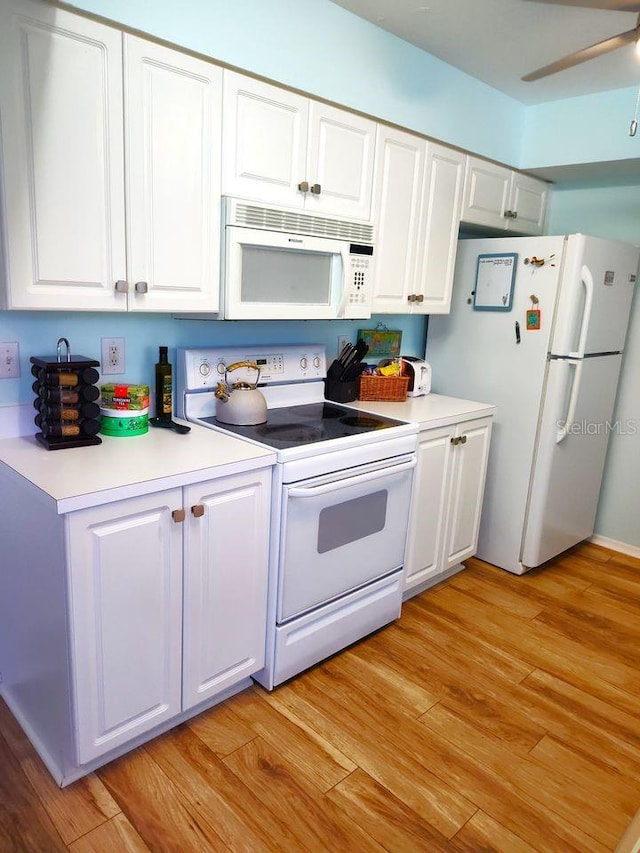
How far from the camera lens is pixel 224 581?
6.07ft

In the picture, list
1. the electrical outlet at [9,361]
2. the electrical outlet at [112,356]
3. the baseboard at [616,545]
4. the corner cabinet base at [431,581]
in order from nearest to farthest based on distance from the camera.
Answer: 1. the electrical outlet at [9,361]
2. the electrical outlet at [112,356]
3. the corner cabinet base at [431,581]
4. the baseboard at [616,545]

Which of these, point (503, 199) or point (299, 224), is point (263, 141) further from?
point (503, 199)

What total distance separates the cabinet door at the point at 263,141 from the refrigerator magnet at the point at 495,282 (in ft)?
4.10

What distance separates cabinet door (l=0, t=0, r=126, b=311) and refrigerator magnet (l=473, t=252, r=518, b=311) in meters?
1.95

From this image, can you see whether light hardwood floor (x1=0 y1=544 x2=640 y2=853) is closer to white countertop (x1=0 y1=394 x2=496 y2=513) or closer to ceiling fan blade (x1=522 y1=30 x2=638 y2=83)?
white countertop (x1=0 y1=394 x2=496 y2=513)

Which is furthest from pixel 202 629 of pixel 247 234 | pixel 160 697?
pixel 247 234

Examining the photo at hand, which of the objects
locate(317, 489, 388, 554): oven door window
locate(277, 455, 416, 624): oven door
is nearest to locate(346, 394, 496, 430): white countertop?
locate(277, 455, 416, 624): oven door

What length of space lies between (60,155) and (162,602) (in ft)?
4.19

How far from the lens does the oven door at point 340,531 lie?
1.98 meters

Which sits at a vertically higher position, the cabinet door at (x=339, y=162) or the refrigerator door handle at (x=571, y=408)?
the cabinet door at (x=339, y=162)

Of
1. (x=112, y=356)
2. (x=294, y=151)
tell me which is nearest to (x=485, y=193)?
(x=294, y=151)

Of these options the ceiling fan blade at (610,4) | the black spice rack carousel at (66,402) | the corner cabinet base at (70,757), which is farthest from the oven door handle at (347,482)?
the ceiling fan blade at (610,4)

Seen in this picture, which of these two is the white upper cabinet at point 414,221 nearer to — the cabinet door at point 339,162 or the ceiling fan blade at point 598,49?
the cabinet door at point 339,162

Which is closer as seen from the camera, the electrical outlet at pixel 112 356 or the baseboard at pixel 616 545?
the electrical outlet at pixel 112 356
